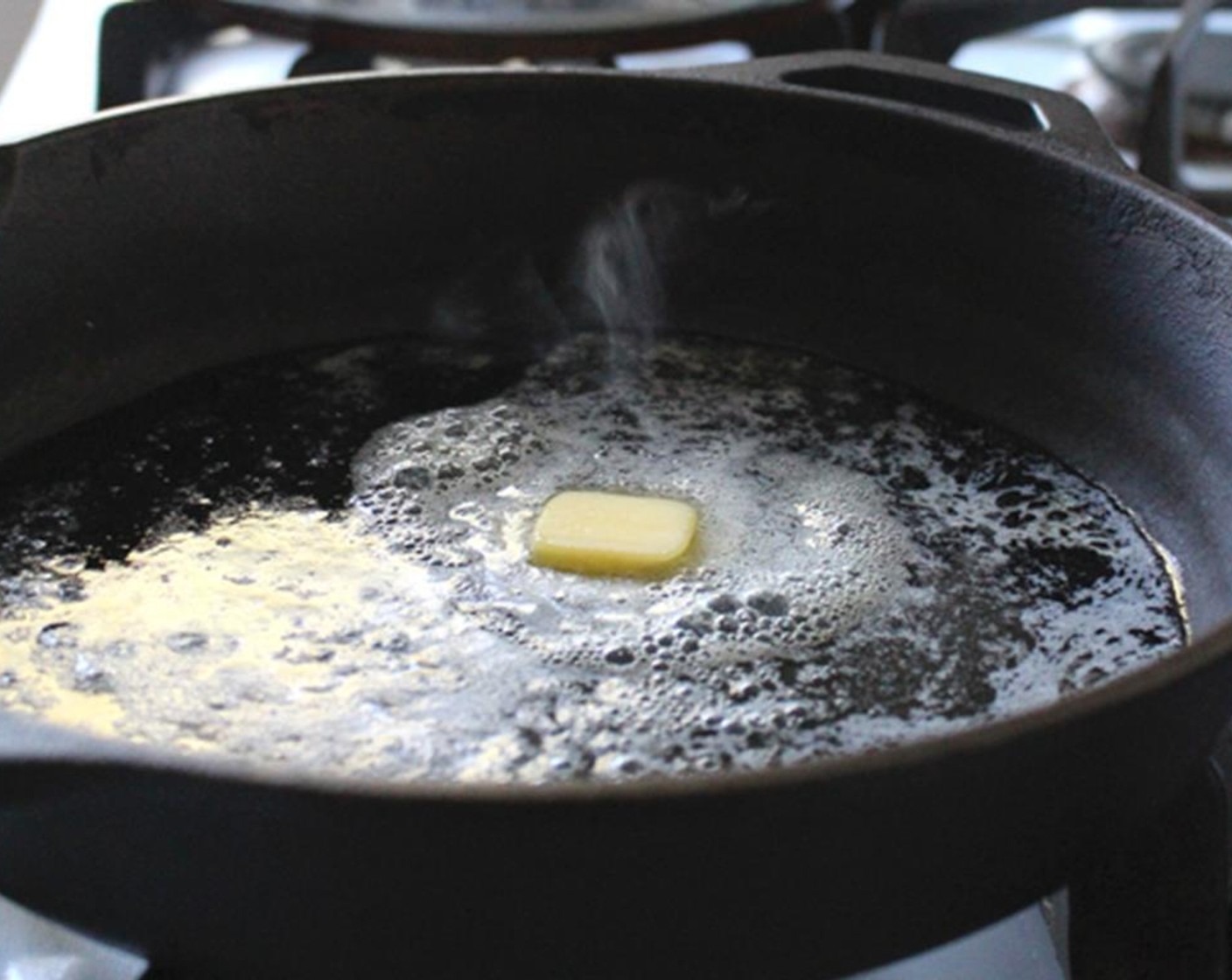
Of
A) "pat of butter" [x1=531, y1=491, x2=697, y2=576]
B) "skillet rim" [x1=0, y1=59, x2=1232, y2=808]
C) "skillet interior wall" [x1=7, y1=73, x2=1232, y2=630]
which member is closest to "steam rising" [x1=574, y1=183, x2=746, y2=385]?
"skillet interior wall" [x1=7, y1=73, x2=1232, y2=630]

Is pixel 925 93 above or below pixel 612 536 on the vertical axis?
above

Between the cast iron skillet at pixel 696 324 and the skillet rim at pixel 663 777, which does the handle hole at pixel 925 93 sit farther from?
the skillet rim at pixel 663 777

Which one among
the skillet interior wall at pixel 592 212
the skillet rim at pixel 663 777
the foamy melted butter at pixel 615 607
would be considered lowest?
the skillet rim at pixel 663 777

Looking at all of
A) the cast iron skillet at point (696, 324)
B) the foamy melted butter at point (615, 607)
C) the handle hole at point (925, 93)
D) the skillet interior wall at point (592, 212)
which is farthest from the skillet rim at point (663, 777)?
the handle hole at point (925, 93)

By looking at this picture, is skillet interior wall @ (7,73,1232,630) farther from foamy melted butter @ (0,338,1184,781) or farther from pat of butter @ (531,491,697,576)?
pat of butter @ (531,491,697,576)

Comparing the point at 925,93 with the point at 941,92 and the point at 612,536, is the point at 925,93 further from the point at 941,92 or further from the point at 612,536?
the point at 612,536

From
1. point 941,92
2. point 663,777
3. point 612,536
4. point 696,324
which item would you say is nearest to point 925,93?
point 941,92

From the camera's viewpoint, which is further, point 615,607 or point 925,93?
point 925,93
